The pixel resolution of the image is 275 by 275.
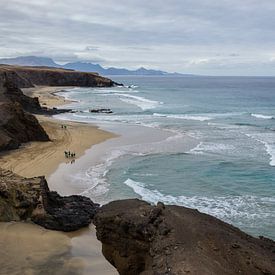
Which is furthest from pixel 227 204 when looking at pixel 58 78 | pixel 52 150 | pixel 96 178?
pixel 58 78

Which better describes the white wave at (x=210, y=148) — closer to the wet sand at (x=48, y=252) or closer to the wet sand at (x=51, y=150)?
A: the wet sand at (x=51, y=150)

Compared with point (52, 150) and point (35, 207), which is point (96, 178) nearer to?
point (52, 150)

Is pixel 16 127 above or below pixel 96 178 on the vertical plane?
above

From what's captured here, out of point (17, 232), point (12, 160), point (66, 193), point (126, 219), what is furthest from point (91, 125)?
point (126, 219)

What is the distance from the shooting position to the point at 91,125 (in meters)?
42.3

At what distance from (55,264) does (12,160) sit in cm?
1337

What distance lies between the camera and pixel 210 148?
31281 millimetres

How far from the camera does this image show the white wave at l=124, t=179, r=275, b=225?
17.3 m

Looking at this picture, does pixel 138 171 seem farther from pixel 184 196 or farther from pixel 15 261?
pixel 15 261

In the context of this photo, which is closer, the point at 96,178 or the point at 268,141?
the point at 96,178

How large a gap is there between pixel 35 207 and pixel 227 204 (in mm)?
8033

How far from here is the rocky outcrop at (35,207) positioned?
14445 millimetres

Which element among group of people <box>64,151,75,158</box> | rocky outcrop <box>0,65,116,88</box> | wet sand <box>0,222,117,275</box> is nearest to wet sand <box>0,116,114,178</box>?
group of people <box>64,151,75,158</box>

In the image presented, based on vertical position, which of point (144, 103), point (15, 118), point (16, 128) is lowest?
point (144, 103)
